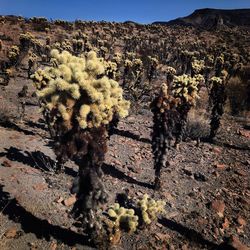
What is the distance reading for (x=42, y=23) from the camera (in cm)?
4194

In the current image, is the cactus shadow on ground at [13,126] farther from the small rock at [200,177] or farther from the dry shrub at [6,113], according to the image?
the small rock at [200,177]

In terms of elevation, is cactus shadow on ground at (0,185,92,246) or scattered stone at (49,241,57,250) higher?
cactus shadow on ground at (0,185,92,246)

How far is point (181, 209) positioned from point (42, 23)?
36295mm

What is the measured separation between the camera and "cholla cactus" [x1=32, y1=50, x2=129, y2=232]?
679 centimetres

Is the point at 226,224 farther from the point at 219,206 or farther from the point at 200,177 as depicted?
the point at 200,177

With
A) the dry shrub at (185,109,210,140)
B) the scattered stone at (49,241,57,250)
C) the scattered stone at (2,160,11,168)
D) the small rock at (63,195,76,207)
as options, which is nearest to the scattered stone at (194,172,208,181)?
the dry shrub at (185,109,210,140)

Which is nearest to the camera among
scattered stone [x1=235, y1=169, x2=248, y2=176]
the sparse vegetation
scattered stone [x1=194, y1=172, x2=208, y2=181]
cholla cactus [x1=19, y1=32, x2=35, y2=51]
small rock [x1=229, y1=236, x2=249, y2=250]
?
the sparse vegetation

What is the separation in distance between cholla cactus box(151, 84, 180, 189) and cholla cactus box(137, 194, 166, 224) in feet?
4.55

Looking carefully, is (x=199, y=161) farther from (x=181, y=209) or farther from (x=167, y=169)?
(x=181, y=209)

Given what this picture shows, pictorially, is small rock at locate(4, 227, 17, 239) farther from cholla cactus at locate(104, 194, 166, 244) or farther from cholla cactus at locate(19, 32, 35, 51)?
cholla cactus at locate(19, 32, 35, 51)

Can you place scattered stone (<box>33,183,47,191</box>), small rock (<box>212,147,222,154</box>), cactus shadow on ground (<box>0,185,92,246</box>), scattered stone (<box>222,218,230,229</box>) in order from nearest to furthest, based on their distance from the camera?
cactus shadow on ground (<box>0,185,92,246</box>)
scattered stone (<box>222,218,230,229</box>)
scattered stone (<box>33,183,47,191</box>)
small rock (<box>212,147,222,154</box>)

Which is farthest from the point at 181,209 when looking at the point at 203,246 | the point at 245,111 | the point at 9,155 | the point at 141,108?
the point at 245,111

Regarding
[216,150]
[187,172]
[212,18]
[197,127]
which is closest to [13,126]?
[187,172]

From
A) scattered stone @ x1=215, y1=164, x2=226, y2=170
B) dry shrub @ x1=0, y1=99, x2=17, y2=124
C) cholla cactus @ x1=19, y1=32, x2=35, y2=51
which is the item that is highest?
cholla cactus @ x1=19, y1=32, x2=35, y2=51
